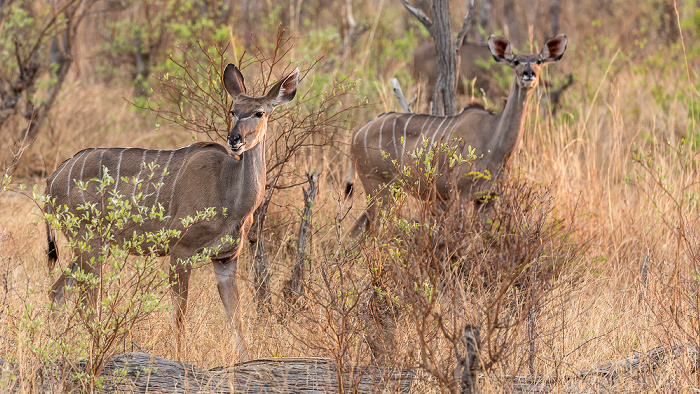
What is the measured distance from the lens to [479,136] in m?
5.89

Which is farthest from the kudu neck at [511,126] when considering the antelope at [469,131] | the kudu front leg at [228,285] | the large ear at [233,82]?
the kudu front leg at [228,285]

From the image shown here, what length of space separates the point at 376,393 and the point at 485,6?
32.0ft

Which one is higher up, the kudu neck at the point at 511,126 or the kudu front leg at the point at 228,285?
the kudu neck at the point at 511,126

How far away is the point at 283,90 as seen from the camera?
14.8 feet

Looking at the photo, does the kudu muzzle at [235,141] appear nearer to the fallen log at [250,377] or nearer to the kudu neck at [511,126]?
the fallen log at [250,377]

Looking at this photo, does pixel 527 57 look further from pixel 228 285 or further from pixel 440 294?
pixel 228 285

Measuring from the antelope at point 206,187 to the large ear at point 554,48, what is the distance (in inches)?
87.1

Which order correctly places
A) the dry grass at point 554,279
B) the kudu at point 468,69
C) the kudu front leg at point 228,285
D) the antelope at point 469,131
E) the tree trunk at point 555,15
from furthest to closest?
1. the tree trunk at point 555,15
2. the kudu at point 468,69
3. the antelope at point 469,131
4. the kudu front leg at point 228,285
5. the dry grass at point 554,279

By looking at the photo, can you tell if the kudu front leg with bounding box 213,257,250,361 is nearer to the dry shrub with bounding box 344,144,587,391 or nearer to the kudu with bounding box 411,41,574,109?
the dry shrub with bounding box 344,144,587,391

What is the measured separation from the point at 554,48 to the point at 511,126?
71 cm

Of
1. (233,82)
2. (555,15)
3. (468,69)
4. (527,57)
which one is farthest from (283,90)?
(555,15)

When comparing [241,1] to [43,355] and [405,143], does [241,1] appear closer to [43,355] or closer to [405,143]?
[405,143]

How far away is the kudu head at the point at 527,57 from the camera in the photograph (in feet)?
18.5

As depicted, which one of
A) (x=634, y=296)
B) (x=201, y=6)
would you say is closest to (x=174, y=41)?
(x=201, y=6)
